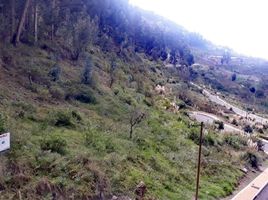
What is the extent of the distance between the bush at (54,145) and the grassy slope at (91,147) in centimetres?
16

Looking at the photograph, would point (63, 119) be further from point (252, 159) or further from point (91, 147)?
point (252, 159)

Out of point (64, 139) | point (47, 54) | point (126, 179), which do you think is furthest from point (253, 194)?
point (47, 54)

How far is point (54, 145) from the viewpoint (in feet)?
70.3

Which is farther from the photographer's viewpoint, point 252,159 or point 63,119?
point 252,159

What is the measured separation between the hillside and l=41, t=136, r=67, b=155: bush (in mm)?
50

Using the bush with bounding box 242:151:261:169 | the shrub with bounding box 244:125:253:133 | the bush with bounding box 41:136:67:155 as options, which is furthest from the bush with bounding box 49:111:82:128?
the shrub with bounding box 244:125:253:133

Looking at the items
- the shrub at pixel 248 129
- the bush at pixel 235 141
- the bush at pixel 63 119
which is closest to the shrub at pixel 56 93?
the bush at pixel 63 119

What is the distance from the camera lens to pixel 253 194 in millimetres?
29969

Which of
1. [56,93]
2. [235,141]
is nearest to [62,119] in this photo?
[56,93]

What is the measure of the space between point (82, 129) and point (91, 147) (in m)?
Result: 2.92

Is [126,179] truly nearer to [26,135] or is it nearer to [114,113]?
[26,135]

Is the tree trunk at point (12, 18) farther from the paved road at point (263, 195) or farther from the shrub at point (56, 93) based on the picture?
the paved road at point (263, 195)

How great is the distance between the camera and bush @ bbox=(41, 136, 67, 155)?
21266mm

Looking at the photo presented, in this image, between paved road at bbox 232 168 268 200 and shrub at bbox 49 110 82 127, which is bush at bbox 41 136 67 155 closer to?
shrub at bbox 49 110 82 127
